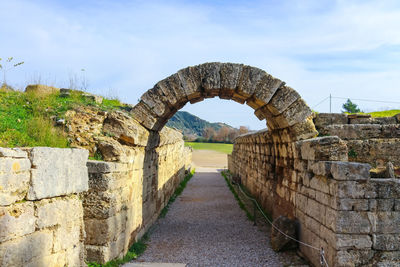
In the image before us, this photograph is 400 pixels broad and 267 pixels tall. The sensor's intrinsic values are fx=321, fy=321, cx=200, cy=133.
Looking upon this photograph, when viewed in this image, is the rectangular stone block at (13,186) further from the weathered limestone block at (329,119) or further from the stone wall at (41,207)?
the weathered limestone block at (329,119)

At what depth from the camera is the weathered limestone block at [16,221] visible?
2.75m

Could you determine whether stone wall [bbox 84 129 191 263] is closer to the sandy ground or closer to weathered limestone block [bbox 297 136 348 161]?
weathered limestone block [bbox 297 136 348 161]

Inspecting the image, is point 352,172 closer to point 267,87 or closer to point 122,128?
point 267,87

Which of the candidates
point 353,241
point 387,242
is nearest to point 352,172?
point 353,241

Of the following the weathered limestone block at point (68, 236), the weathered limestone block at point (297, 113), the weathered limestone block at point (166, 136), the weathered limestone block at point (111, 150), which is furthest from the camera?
the weathered limestone block at point (166, 136)

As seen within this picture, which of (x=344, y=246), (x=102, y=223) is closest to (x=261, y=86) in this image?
(x=344, y=246)

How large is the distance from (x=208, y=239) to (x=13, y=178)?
18.5 ft

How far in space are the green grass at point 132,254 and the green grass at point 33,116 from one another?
6.78 feet

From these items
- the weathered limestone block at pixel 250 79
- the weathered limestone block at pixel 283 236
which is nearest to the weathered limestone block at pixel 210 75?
the weathered limestone block at pixel 250 79

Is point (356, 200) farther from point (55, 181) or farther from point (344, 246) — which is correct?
point (55, 181)

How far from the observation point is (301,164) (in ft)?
21.7

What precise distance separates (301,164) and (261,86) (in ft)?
6.01

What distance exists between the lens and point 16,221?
2.89m

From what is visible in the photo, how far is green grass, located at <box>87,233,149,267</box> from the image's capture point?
17.1 feet
